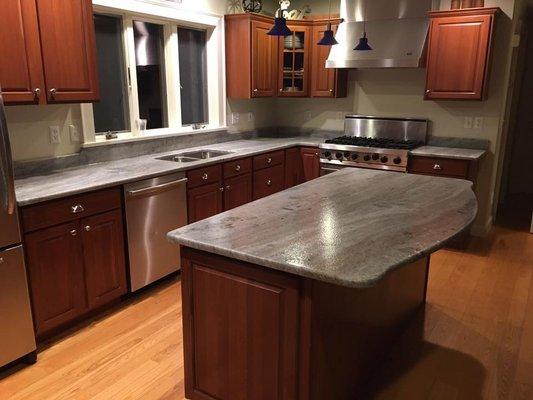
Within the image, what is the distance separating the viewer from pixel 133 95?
382 centimetres

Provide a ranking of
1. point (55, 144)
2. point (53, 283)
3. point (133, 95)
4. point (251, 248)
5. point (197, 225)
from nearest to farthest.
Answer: point (251, 248) < point (197, 225) < point (53, 283) < point (55, 144) < point (133, 95)

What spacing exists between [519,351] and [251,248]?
1.94 meters

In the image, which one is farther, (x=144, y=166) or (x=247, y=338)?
(x=144, y=166)

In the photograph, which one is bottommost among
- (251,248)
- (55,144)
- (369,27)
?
(251,248)

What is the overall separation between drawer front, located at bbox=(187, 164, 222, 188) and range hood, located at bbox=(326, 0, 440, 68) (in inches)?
73.7

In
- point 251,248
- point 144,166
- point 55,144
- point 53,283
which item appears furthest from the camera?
A: point 144,166

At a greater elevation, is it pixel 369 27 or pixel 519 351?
pixel 369 27

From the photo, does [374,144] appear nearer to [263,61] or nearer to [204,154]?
[263,61]

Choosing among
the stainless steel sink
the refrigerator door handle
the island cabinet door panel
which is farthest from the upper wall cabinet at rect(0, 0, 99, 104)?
the island cabinet door panel

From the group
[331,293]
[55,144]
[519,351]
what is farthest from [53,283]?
[519,351]

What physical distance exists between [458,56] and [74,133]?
3.41 m

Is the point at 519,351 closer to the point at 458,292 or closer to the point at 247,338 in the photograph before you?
the point at 458,292

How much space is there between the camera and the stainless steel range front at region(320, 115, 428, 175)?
434 cm

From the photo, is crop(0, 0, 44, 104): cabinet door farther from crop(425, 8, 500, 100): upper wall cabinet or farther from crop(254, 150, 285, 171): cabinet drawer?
crop(425, 8, 500, 100): upper wall cabinet
